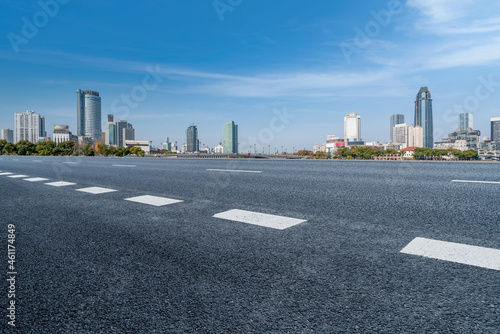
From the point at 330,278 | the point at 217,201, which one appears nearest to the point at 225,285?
the point at 330,278

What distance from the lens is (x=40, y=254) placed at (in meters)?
2.01

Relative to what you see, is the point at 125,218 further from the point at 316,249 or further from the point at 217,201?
the point at 316,249

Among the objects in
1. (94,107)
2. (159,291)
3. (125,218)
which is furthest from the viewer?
(94,107)

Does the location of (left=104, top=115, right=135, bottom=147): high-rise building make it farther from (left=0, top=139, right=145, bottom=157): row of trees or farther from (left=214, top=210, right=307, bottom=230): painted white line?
(left=214, top=210, right=307, bottom=230): painted white line

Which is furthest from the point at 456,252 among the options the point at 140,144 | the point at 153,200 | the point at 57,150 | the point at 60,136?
the point at 60,136

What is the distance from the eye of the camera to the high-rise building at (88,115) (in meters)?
140

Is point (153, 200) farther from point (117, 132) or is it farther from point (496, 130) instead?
point (496, 130)

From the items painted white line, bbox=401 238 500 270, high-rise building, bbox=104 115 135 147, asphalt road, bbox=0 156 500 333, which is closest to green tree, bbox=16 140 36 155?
asphalt road, bbox=0 156 500 333

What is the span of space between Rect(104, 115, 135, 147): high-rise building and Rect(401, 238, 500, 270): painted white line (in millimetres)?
164758

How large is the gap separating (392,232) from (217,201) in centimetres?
215

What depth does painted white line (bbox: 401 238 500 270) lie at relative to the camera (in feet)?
5.41

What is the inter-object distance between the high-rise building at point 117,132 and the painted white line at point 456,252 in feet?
541

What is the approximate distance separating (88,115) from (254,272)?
163193 mm

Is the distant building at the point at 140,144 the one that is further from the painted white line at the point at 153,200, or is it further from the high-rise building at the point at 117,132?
the painted white line at the point at 153,200
